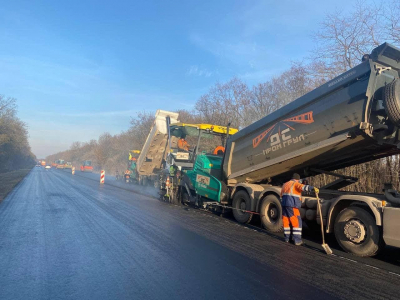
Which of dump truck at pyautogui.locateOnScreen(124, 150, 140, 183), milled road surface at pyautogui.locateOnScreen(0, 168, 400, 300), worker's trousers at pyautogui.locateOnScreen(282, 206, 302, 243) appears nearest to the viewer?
milled road surface at pyautogui.locateOnScreen(0, 168, 400, 300)

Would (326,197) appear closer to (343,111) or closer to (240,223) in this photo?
(343,111)

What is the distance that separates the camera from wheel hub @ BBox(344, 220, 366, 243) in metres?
5.45

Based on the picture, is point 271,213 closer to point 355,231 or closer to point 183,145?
point 355,231

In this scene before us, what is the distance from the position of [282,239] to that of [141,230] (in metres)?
3.09

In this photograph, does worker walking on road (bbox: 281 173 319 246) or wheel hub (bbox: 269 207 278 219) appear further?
wheel hub (bbox: 269 207 278 219)

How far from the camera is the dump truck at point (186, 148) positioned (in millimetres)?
11352

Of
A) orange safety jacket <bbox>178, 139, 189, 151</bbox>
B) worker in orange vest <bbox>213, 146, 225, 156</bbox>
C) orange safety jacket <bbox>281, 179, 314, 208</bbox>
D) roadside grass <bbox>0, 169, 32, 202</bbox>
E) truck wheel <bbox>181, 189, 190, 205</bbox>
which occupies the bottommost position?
roadside grass <bbox>0, 169, 32, 202</bbox>

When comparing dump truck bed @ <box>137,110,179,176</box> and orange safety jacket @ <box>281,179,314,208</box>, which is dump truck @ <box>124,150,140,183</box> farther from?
orange safety jacket @ <box>281,179,314,208</box>

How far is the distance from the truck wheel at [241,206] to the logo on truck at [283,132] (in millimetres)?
1561

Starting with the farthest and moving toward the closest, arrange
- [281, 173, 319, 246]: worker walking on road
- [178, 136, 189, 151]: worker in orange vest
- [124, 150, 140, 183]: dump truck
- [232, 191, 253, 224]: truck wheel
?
[124, 150, 140, 183]: dump truck, [178, 136, 189, 151]: worker in orange vest, [232, 191, 253, 224]: truck wheel, [281, 173, 319, 246]: worker walking on road

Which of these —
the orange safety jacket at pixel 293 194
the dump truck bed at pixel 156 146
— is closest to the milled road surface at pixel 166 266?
the orange safety jacket at pixel 293 194

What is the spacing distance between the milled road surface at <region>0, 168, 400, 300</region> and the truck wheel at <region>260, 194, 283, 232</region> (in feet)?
1.49


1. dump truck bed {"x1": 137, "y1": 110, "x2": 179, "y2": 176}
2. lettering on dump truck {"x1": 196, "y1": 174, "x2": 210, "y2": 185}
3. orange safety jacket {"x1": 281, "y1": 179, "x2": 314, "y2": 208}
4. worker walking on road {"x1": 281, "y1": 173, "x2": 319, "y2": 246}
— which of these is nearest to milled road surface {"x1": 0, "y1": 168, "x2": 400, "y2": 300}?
worker walking on road {"x1": 281, "y1": 173, "x2": 319, "y2": 246}

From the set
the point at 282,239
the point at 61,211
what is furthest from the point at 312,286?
the point at 61,211
